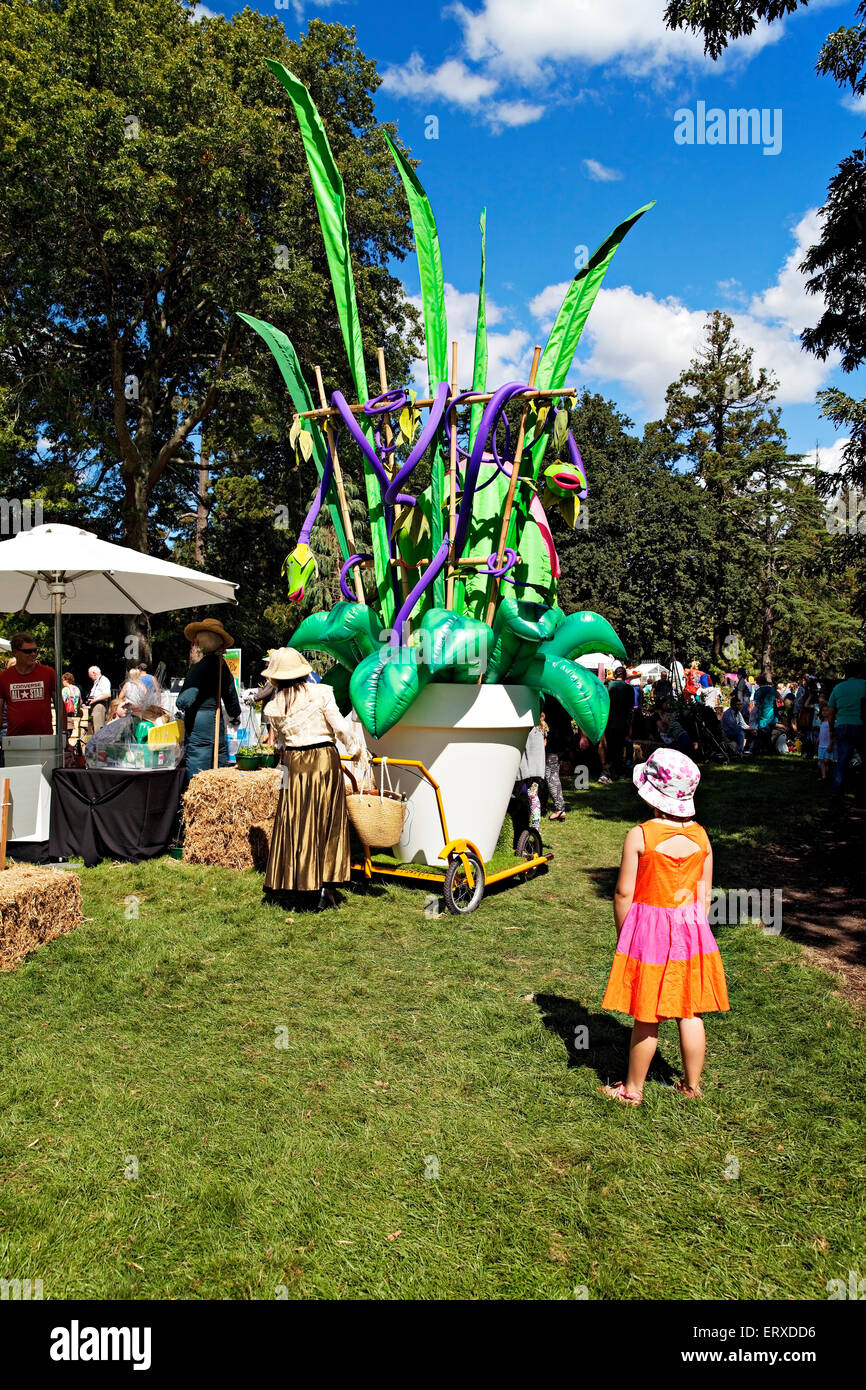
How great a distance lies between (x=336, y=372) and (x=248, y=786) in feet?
50.9

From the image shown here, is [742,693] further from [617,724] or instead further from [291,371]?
[291,371]

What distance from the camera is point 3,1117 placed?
120 inches

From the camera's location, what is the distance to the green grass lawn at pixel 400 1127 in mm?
2357

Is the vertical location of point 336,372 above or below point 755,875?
above

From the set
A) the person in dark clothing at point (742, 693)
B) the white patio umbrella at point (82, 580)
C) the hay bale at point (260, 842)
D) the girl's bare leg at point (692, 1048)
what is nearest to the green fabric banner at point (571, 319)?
the white patio umbrella at point (82, 580)

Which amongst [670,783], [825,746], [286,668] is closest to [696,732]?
[825,746]

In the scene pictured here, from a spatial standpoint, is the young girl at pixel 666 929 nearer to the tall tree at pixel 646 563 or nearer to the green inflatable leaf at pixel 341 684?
the green inflatable leaf at pixel 341 684

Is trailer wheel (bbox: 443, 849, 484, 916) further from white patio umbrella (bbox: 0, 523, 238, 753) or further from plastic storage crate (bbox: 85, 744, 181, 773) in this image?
white patio umbrella (bbox: 0, 523, 238, 753)

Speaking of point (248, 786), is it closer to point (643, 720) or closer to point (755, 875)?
point (755, 875)

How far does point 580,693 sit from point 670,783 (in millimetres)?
2833

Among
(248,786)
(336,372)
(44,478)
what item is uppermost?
(336,372)

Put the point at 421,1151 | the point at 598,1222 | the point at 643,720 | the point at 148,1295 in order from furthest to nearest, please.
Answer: the point at 643,720 < the point at 421,1151 < the point at 598,1222 < the point at 148,1295
